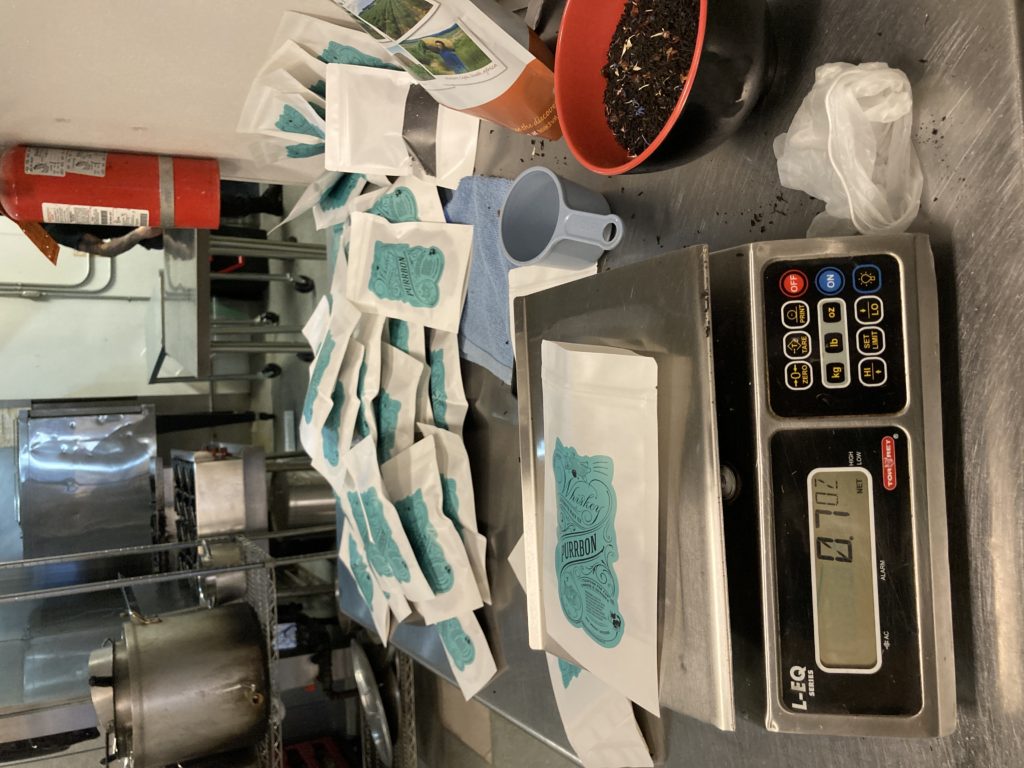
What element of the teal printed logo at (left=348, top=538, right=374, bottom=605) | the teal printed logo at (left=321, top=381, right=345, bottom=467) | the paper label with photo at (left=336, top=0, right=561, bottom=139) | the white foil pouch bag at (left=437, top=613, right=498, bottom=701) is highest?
the paper label with photo at (left=336, top=0, right=561, bottom=139)

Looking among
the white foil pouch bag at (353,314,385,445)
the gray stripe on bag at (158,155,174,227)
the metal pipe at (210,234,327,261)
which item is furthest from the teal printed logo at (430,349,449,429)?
the metal pipe at (210,234,327,261)

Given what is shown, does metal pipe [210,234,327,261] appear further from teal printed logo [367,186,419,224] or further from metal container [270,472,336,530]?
teal printed logo [367,186,419,224]

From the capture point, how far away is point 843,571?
0.49 m

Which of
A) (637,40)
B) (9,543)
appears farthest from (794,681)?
(9,543)

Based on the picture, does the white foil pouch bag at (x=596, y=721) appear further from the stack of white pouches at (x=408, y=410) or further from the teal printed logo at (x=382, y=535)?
the teal printed logo at (x=382, y=535)

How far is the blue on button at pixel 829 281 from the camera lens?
502mm

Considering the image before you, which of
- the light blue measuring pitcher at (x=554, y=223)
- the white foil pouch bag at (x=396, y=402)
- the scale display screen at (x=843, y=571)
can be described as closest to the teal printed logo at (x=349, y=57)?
the light blue measuring pitcher at (x=554, y=223)

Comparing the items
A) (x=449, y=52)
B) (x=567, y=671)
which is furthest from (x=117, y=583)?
(x=449, y=52)

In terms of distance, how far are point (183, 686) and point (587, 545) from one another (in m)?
1.04

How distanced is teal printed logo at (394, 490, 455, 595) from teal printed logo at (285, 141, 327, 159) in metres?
0.61

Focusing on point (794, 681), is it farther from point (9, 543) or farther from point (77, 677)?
point (9, 543)

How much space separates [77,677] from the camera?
4.56ft

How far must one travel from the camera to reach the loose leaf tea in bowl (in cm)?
60

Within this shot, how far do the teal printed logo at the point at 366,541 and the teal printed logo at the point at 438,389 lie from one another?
→ 25 cm
